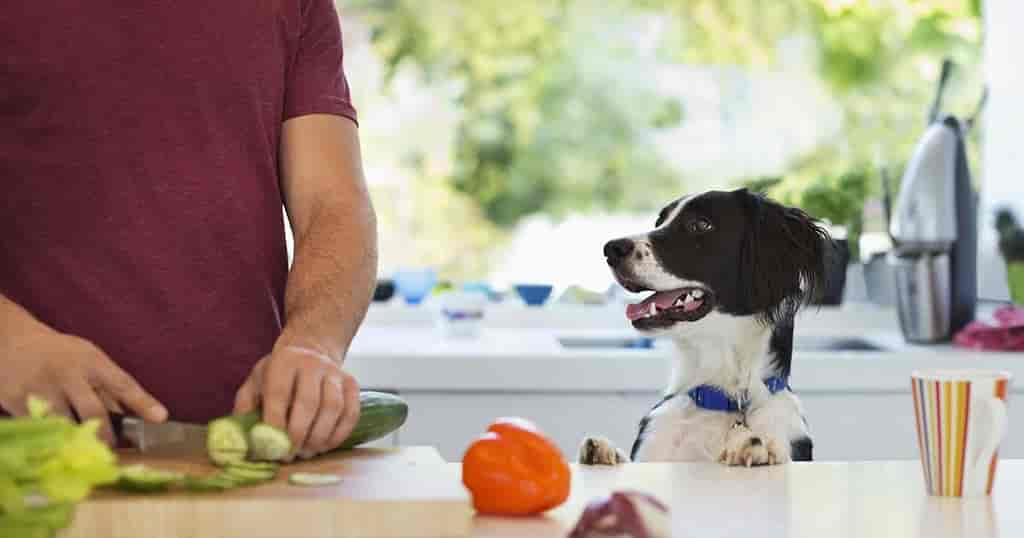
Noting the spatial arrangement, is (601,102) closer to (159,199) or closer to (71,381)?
(159,199)

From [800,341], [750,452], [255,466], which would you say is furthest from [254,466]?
[800,341]

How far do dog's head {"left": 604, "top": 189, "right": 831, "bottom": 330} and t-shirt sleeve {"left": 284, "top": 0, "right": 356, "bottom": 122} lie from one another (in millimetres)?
670

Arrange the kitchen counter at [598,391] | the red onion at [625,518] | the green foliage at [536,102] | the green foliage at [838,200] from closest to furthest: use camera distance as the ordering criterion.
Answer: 1. the red onion at [625,518]
2. the kitchen counter at [598,391]
3. the green foliage at [838,200]
4. the green foliage at [536,102]

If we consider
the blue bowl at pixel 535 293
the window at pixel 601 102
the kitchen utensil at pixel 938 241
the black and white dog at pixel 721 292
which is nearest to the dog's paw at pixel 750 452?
the black and white dog at pixel 721 292

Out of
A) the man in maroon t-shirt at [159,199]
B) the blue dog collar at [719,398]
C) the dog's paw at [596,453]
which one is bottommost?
the blue dog collar at [719,398]

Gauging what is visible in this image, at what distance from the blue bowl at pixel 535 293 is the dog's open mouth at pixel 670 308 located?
1215mm

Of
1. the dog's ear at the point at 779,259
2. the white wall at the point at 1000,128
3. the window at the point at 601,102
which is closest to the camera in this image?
the dog's ear at the point at 779,259

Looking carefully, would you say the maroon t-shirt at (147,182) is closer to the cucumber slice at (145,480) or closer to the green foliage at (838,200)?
the cucumber slice at (145,480)

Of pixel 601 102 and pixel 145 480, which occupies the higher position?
pixel 601 102

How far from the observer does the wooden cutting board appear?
1004mm

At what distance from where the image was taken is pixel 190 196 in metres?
1.54

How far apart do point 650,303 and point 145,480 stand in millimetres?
1302

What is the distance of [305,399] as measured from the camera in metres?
1.18

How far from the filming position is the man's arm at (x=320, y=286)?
1.20 meters
